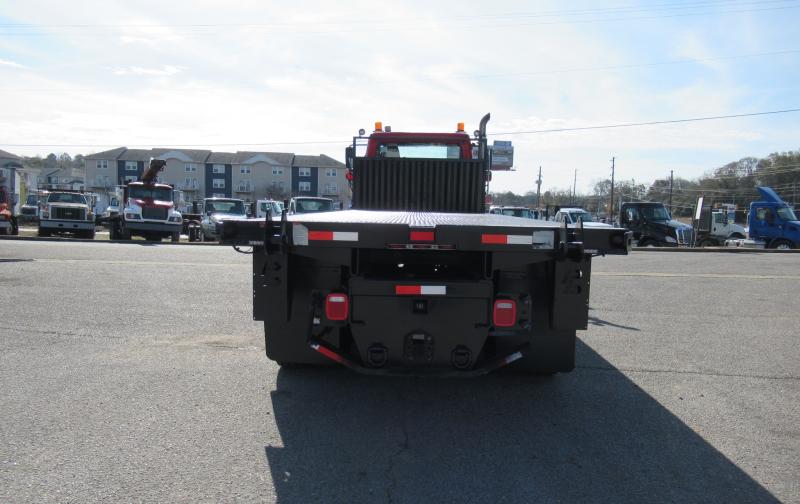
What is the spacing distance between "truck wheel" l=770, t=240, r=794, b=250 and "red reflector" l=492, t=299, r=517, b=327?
28.4 meters

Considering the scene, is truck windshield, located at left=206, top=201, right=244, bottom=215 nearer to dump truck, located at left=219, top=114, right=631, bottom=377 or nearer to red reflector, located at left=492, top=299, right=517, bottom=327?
dump truck, located at left=219, top=114, right=631, bottom=377

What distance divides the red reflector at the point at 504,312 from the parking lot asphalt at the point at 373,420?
81cm

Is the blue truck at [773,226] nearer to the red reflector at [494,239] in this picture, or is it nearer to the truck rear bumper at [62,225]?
the red reflector at [494,239]

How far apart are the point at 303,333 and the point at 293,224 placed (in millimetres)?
1218

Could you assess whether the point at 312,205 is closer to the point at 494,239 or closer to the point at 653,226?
the point at 653,226

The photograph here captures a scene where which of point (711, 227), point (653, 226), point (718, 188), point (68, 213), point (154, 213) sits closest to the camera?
point (154, 213)

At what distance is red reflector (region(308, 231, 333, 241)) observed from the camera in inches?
156

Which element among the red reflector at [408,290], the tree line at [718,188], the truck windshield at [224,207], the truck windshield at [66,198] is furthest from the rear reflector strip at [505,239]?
the tree line at [718,188]

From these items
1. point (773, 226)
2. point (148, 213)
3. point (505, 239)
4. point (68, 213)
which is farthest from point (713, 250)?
point (68, 213)

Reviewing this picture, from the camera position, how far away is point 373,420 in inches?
173

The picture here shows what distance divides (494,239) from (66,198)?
25672mm

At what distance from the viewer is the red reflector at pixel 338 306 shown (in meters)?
4.02

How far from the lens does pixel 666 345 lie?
6930mm

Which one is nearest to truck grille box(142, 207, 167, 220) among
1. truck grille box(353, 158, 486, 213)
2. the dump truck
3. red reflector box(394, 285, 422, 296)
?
truck grille box(353, 158, 486, 213)
